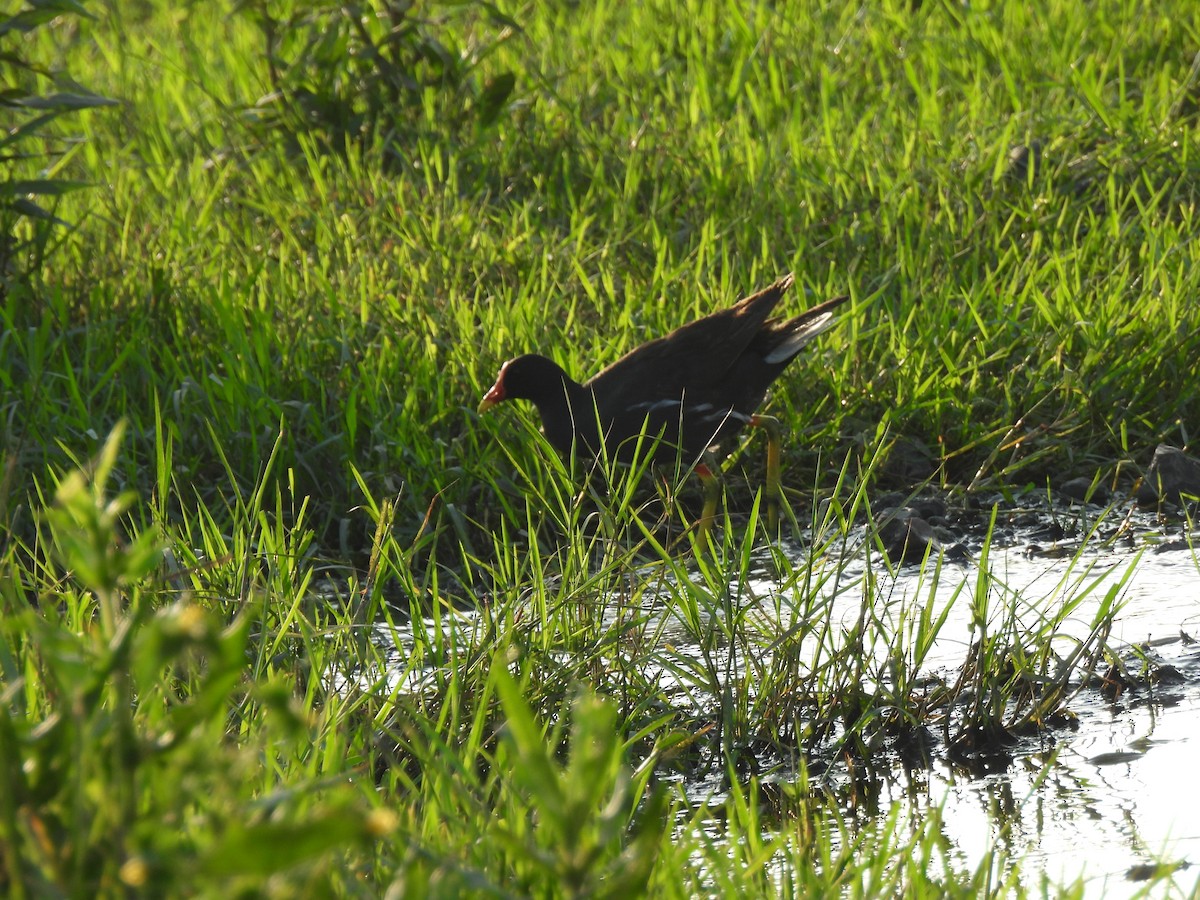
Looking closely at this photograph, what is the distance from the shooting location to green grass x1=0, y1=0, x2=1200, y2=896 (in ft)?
5.41

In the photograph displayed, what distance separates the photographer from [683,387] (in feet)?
15.0

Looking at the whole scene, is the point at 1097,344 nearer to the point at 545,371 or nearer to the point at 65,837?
the point at 545,371

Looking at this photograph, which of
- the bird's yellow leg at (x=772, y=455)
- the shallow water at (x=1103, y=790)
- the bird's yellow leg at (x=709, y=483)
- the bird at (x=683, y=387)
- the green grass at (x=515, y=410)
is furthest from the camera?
the bird at (x=683, y=387)

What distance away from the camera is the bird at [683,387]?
4531 mm

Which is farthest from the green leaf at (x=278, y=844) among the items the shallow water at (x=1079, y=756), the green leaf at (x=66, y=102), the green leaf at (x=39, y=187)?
the green leaf at (x=39, y=187)

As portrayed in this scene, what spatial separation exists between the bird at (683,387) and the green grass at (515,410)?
0.58 ft

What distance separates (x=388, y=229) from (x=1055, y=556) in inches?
116

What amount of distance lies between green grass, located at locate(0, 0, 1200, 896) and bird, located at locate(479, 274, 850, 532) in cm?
18

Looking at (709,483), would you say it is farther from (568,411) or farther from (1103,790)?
(1103,790)

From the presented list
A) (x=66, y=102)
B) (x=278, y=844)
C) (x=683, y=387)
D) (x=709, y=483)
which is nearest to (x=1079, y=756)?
(x=709, y=483)

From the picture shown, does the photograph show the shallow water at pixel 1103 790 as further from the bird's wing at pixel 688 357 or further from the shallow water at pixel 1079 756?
the bird's wing at pixel 688 357

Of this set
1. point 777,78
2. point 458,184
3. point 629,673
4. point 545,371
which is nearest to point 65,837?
point 629,673

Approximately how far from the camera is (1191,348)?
483 centimetres

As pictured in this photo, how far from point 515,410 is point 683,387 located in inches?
19.9
